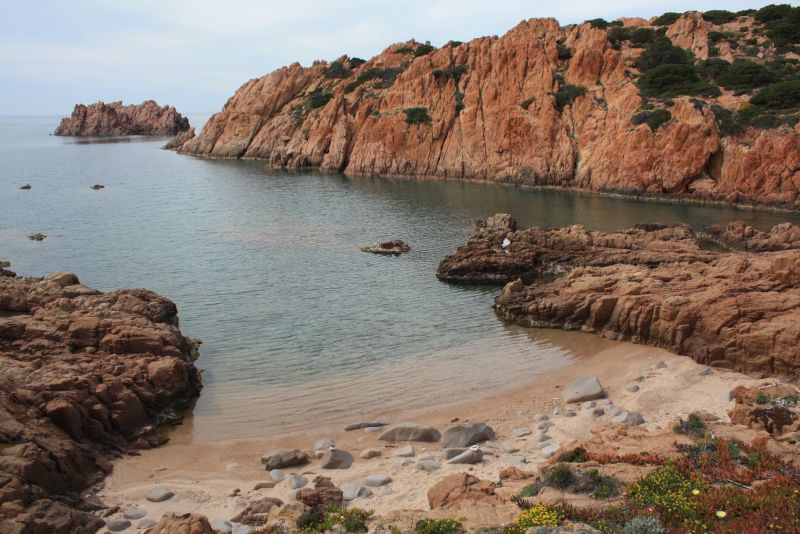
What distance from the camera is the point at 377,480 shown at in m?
14.4

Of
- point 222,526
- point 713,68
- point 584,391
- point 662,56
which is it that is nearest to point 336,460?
point 222,526

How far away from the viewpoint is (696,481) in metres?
11.4

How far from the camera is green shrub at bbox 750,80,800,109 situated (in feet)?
197

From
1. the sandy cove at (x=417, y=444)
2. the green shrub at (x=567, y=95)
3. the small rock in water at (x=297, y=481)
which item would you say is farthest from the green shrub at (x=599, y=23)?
the small rock in water at (x=297, y=481)

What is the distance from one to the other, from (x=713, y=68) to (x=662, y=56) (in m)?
6.25

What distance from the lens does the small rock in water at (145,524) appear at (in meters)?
12.8

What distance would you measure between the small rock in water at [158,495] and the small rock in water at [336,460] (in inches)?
143

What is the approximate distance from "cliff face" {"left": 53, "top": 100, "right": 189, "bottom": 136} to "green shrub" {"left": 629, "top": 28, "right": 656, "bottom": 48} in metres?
134

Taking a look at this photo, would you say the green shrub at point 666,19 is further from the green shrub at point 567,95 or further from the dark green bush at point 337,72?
the dark green bush at point 337,72

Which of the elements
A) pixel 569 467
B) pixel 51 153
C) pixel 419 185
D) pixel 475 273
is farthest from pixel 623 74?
pixel 51 153

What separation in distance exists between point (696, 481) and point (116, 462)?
13.5 m

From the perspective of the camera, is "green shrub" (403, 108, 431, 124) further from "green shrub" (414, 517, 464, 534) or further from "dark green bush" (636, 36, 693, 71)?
"green shrub" (414, 517, 464, 534)

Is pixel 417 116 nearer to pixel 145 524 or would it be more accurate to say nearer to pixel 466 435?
pixel 466 435

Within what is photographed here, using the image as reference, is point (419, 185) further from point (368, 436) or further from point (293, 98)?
point (368, 436)
